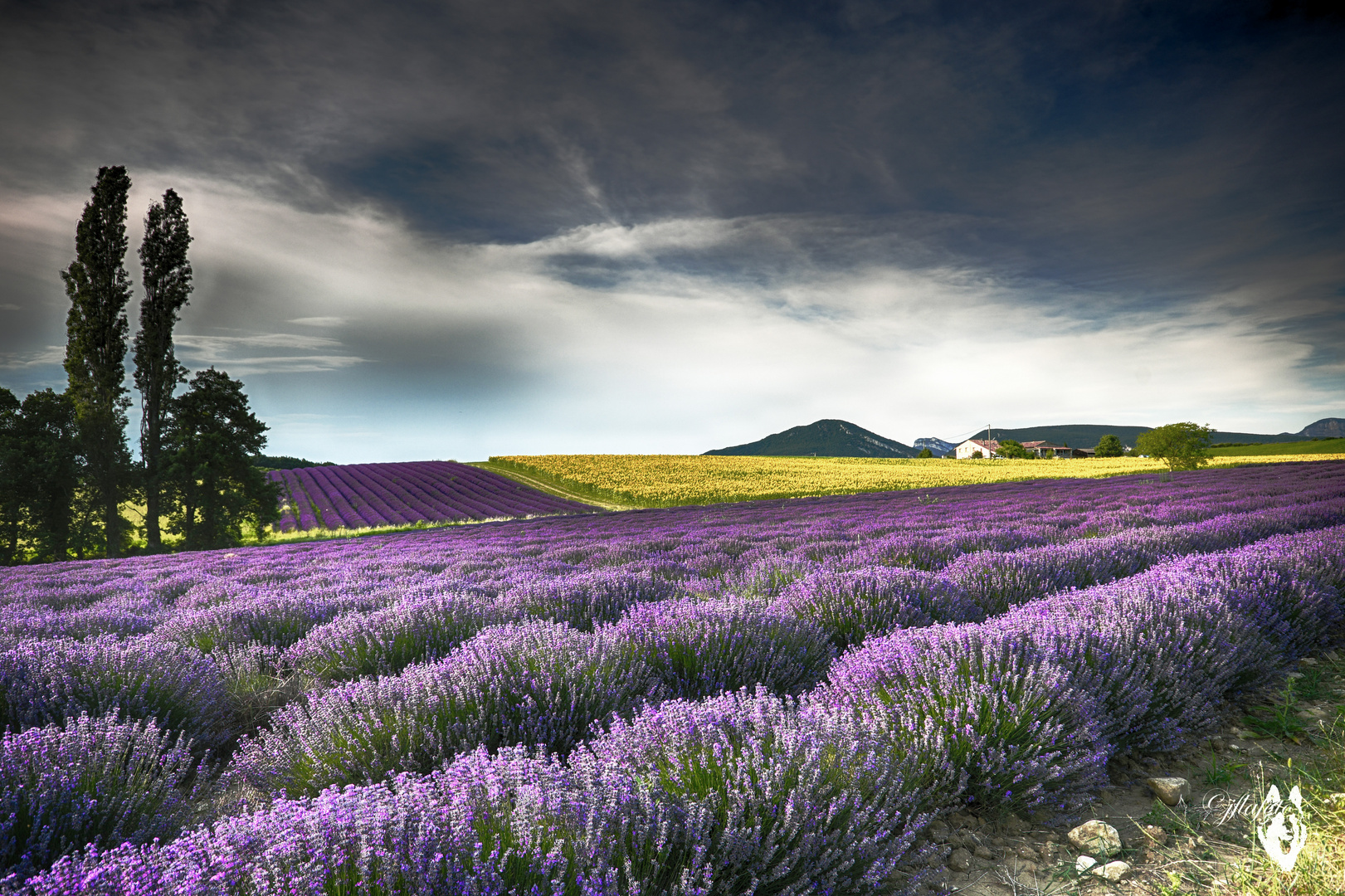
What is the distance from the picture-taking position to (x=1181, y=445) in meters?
31.6

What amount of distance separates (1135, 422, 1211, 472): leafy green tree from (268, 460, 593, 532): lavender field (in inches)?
1244

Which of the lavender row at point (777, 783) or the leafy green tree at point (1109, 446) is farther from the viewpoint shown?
the leafy green tree at point (1109, 446)

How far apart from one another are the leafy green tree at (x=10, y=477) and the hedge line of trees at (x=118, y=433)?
35 millimetres

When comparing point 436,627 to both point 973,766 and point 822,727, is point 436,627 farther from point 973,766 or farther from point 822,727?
point 973,766

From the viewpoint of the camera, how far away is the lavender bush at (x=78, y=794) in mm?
1552

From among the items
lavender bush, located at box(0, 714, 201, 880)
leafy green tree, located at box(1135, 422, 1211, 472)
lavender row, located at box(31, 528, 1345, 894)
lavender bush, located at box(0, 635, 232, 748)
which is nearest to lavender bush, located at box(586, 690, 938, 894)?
lavender row, located at box(31, 528, 1345, 894)

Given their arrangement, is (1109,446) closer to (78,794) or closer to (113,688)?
(113,688)

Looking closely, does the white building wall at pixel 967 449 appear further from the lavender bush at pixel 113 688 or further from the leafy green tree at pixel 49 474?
the lavender bush at pixel 113 688

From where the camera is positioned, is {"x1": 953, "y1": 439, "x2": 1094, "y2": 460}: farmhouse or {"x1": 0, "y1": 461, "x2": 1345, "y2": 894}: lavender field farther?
{"x1": 953, "y1": 439, "x2": 1094, "y2": 460}: farmhouse

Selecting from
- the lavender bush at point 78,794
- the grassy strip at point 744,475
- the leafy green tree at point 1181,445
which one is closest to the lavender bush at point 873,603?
the lavender bush at point 78,794

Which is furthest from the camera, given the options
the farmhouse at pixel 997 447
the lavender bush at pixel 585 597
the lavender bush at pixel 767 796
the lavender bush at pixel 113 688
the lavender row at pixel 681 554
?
the farmhouse at pixel 997 447

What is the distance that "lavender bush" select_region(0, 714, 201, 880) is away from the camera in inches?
61.1

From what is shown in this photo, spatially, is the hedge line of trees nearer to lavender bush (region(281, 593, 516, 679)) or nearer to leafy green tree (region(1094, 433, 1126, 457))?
lavender bush (region(281, 593, 516, 679))

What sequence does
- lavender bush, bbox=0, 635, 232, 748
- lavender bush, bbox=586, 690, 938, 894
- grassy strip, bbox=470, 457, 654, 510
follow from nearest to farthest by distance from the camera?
lavender bush, bbox=586, 690, 938, 894, lavender bush, bbox=0, 635, 232, 748, grassy strip, bbox=470, 457, 654, 510
